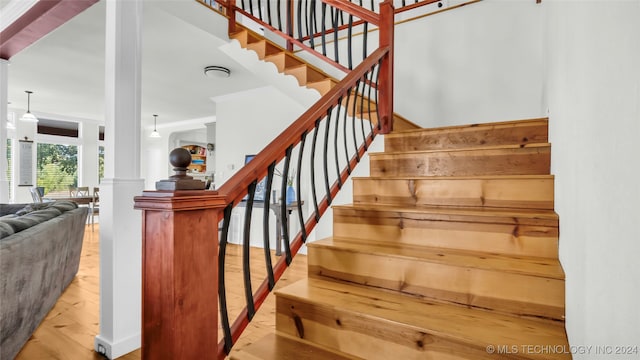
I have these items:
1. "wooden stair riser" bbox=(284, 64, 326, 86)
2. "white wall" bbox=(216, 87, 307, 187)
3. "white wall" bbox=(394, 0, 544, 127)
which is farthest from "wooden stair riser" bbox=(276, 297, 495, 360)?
"white wall" bbox=(216, 87, 307, 187)

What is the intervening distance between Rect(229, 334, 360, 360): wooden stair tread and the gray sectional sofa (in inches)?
52.3

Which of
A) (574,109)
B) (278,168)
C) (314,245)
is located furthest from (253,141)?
(574,109)

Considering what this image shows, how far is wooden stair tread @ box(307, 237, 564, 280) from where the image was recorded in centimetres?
123

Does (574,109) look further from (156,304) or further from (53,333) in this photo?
(53,333)

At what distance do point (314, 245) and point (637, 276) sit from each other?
1.34 meters

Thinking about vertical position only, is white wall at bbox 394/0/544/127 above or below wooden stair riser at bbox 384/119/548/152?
above

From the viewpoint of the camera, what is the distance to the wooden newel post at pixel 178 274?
36.3 inches

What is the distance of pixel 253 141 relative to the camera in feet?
17.3

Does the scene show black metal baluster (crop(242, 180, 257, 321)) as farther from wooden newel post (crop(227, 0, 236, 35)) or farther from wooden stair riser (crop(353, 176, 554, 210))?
wooden newel post (crop(227, 0, 236, 35))

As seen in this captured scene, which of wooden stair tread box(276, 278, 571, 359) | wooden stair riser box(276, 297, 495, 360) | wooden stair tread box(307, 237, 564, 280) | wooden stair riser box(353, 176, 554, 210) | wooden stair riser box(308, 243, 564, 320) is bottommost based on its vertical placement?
wooden stair riser box(276, 297, 495, 360)

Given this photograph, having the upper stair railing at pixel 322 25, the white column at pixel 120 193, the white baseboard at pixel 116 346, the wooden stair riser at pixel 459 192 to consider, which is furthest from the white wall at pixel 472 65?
the white baseboard at pixel 116 346

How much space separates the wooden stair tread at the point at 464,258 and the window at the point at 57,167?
27.2 ft

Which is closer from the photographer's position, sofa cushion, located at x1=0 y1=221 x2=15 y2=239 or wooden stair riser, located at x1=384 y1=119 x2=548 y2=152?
sofa cushion, located at x1=0 y1=221 x2=15 y2=239

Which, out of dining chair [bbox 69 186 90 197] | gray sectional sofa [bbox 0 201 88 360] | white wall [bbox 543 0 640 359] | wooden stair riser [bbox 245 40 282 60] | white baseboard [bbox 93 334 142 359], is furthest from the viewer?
dining chair [bbox 69 186 90 197]
